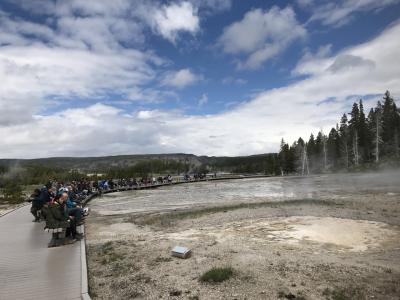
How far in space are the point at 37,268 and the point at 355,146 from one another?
67.0m

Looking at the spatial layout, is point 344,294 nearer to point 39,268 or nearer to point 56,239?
point 39,268

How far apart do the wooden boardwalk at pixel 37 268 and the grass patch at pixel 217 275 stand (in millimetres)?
2511

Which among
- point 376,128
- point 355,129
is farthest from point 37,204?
point 355,129

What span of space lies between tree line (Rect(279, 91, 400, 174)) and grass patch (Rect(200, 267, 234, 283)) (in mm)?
52952

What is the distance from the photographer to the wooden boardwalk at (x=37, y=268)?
661 centimetres

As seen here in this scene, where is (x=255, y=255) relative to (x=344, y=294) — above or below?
above

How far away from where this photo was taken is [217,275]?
24.7 ft

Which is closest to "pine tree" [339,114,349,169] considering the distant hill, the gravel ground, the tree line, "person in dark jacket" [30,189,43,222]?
the tree line

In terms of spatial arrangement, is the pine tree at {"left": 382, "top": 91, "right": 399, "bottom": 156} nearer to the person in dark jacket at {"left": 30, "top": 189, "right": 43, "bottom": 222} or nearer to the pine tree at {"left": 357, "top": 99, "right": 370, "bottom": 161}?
the pine tree at {"left": 357, "top": 99, "right": 370, "bottom": 161}

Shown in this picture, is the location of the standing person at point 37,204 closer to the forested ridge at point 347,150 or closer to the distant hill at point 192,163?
the forested ridge at point 347,150

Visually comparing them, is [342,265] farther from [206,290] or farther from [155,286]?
[155,286]

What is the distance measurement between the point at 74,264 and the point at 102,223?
825cm

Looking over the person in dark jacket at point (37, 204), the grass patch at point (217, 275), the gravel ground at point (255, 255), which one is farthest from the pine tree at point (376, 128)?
the grass patch at point (217, 275)

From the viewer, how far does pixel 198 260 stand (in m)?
9.03
